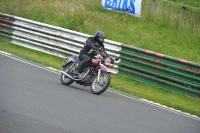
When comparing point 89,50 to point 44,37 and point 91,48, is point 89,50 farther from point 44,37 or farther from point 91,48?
point 44,37

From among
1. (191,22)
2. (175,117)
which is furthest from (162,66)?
(191,22)

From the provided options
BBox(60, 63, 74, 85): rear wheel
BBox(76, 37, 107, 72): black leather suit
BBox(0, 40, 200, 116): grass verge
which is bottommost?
BBox(0, 40, 200, 116): grass verge

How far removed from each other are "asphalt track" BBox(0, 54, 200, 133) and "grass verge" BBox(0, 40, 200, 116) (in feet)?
3.10

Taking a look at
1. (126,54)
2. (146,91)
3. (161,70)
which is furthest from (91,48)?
(126,54)

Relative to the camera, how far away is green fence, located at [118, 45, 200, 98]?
15734 millimetres

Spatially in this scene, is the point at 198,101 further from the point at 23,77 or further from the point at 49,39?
the point at 49,39

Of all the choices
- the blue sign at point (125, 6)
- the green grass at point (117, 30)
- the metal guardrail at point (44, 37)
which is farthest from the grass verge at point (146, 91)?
the blue sign at point (125, 6)

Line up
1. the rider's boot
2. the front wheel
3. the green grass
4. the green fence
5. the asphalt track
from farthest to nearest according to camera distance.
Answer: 1. the green grass
2. the green fence
3. the rider's boot
4. the front wheel
5. the asphalt track

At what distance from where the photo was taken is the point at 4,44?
70.2 ft

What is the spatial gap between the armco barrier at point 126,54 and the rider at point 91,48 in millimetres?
2686

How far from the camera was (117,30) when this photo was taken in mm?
22219

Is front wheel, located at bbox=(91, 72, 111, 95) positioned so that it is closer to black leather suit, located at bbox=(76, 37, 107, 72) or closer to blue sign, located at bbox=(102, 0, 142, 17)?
black leather suit, located at bbox=(76, 37, 107, 72)

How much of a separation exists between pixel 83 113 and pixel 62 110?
16.6 inches

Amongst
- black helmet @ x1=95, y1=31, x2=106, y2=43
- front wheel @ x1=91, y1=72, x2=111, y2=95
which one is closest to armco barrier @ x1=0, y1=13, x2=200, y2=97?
black helmet @ x1=95, y1=31, x2=106, y2=43
